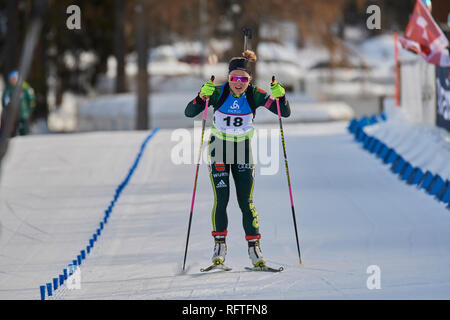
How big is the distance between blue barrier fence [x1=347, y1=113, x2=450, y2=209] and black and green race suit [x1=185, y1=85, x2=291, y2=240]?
12.4ft

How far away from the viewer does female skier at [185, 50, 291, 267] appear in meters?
8.55

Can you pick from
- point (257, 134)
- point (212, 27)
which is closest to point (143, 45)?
point (212, 27)

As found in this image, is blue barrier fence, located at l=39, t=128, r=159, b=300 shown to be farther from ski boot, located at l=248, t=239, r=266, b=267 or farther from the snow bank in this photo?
the snow bank

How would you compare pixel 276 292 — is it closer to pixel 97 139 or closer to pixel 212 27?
pixel 97 139

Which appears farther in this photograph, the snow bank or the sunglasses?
the snow bank

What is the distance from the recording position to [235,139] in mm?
8570

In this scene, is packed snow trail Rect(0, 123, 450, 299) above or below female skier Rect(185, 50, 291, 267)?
below

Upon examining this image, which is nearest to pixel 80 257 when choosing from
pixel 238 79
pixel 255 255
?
pixel 255 255

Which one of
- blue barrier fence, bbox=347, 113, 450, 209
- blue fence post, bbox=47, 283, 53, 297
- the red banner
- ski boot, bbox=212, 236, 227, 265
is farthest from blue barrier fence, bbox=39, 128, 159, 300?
the red banner

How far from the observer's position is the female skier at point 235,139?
336 inches

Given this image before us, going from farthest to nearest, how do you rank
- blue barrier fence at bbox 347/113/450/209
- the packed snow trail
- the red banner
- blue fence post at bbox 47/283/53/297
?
the red banner < blue barrier fence at bbox 347/113/450/209 < the packed snow trail < blue fence post at bbox 47/283/53/297

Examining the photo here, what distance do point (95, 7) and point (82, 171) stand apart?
23976mm

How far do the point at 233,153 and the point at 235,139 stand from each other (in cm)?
13

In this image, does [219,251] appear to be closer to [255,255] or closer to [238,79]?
[255,255]
